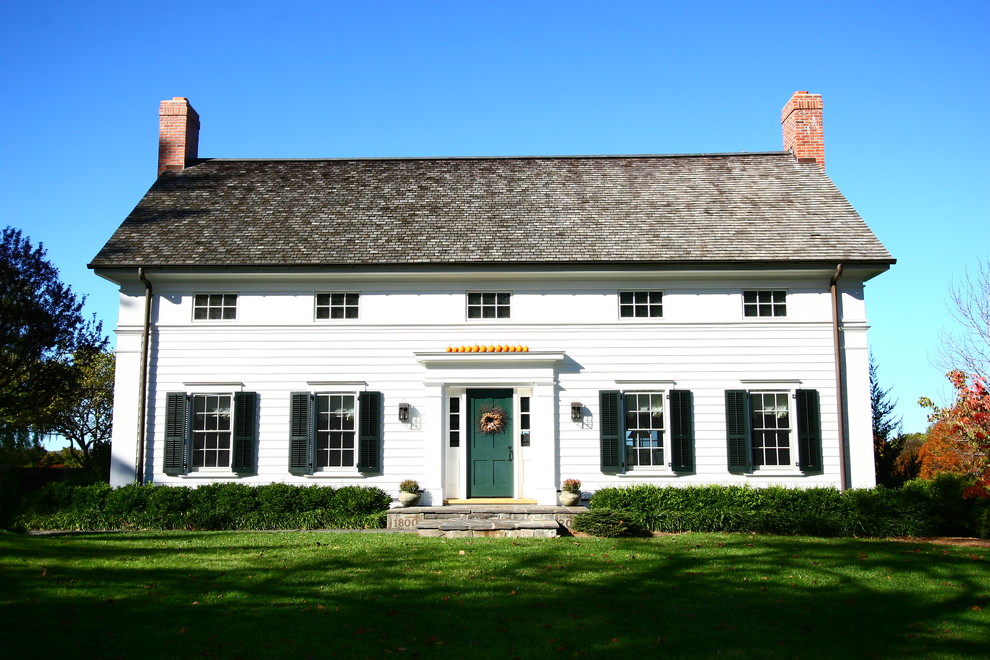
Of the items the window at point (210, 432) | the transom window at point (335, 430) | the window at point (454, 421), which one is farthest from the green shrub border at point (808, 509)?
the window at point (210, 432)

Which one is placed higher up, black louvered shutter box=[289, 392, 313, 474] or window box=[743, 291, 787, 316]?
window box=[743, 291, 787, 316]

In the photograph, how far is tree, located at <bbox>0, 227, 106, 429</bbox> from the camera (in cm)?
1808

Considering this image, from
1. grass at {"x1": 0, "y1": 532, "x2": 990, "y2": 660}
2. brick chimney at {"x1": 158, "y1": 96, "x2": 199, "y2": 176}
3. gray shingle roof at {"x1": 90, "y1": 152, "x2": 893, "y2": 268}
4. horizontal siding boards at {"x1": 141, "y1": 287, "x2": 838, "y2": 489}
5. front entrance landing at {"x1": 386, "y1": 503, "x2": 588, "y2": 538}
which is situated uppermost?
brick chimney at {"x1": 158, "y1": 96, "x2": 199, "y2": 176}

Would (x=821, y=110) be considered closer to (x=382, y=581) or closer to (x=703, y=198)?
(x=703, y=198)

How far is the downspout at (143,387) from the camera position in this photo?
51.0 ft

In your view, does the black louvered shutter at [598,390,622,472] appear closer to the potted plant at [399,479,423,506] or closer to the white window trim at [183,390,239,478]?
the potted plant at [399,479,423,506]

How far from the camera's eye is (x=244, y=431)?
51.0 feet

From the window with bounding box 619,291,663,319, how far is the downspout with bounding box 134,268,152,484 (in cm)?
941

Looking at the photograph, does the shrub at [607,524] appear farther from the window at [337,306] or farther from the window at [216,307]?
the window at [216,307]

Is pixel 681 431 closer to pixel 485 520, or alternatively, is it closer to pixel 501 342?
pixel 501 342

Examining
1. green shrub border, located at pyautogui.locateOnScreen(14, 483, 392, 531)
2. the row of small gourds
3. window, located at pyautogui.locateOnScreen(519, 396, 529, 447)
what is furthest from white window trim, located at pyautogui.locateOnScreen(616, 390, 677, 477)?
green shrub border, located at pyautogui.locateOnScreen(14, 483, 392, 531)

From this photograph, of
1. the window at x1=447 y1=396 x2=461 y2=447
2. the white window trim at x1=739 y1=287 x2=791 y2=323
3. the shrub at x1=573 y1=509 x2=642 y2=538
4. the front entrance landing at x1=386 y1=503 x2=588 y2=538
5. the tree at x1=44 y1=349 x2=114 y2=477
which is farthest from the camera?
the tree at x1=44 y1=349 x2=114 y2=477

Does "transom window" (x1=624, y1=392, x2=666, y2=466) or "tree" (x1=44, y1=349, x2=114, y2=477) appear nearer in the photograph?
"transom window" (x1=624, y1=392, x2=666, y2=466)

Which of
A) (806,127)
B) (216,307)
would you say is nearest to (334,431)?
(216,307)
